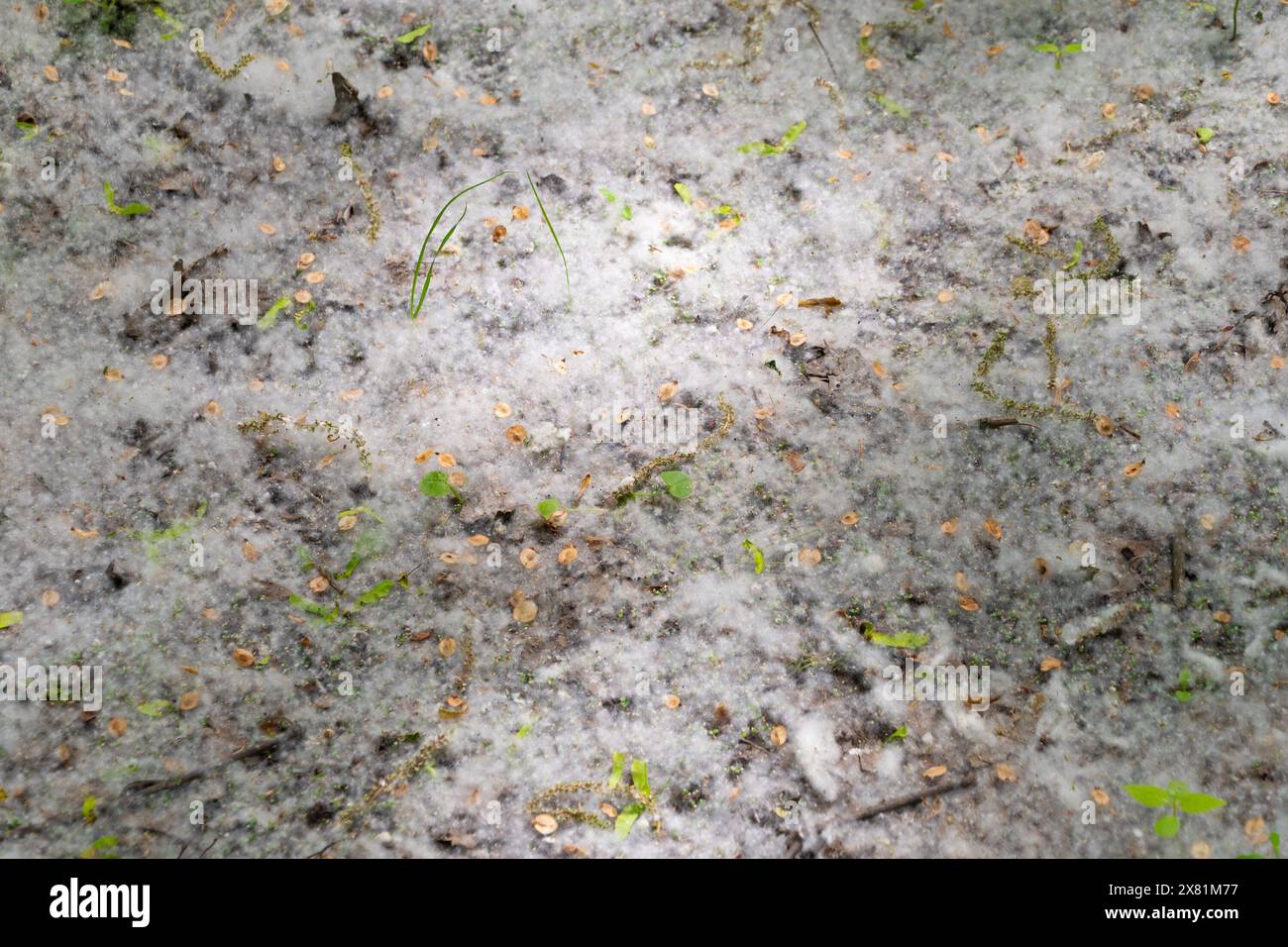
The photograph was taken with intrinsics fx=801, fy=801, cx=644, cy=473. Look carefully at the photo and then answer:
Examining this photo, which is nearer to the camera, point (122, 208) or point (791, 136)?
point (122, 208)

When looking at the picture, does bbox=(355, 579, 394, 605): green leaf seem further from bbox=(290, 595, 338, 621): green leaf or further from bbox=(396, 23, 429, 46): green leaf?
bbox=(396, 23, 429, 46): green leaf

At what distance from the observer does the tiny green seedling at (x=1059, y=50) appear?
3.95 m

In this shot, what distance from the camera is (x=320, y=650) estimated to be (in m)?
2.84

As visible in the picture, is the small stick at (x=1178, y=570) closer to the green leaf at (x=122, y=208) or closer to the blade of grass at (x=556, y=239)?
the blade of grass at (x=556, y=239)

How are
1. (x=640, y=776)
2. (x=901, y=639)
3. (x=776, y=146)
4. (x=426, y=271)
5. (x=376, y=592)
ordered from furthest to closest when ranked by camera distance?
1. (x=776, y=146)
2. (x=426, y=271)
3. (x=376, y=592)
4. (x=901, y=639)
5. (x=640, y=776)

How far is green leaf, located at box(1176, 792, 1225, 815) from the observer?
8.14 feet

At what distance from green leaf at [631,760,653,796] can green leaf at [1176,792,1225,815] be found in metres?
1.68

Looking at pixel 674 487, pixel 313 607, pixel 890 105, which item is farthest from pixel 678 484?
pixel 890 105

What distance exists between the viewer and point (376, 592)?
9.72ft

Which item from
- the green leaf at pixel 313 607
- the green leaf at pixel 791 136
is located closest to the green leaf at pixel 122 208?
the green leaf at pixel 313 607

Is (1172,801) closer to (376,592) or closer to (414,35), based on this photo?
(376,592)

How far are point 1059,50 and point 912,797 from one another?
11.9ft

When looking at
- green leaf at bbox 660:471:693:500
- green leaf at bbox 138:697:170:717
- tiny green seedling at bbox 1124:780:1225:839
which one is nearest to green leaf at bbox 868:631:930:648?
tiny green seedling at bbox 1124:780:1225:839

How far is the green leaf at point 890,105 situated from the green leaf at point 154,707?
4.01 metres
